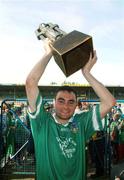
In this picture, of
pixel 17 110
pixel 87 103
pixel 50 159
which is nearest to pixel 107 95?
pixel 50 159

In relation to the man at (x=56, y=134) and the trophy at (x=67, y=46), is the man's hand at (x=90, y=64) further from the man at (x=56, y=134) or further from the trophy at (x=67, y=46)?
the man at (x=56, y=134)

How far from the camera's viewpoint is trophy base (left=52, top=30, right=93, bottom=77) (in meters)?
3.21

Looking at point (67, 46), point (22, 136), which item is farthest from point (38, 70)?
point (22, 136)

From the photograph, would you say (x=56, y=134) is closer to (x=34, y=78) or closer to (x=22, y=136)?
(x=34, y=78)

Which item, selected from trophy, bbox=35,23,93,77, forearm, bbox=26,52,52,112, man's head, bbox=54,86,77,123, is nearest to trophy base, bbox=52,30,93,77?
trophy, bbox=35,23,93,77

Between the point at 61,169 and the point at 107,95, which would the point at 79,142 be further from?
the point at 107,95

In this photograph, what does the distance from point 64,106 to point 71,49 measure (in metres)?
0.49

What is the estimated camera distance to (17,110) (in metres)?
10.3

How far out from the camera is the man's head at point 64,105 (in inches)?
134

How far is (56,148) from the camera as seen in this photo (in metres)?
3.30

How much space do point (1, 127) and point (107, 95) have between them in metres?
6.35

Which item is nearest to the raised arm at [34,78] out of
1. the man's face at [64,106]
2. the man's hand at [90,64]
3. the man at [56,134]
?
the man at [56,134]

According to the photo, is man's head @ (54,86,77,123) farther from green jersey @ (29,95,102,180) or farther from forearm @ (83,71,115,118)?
forearm @ (83,71,115,118)

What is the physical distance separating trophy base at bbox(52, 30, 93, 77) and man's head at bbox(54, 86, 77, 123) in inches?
8.8
